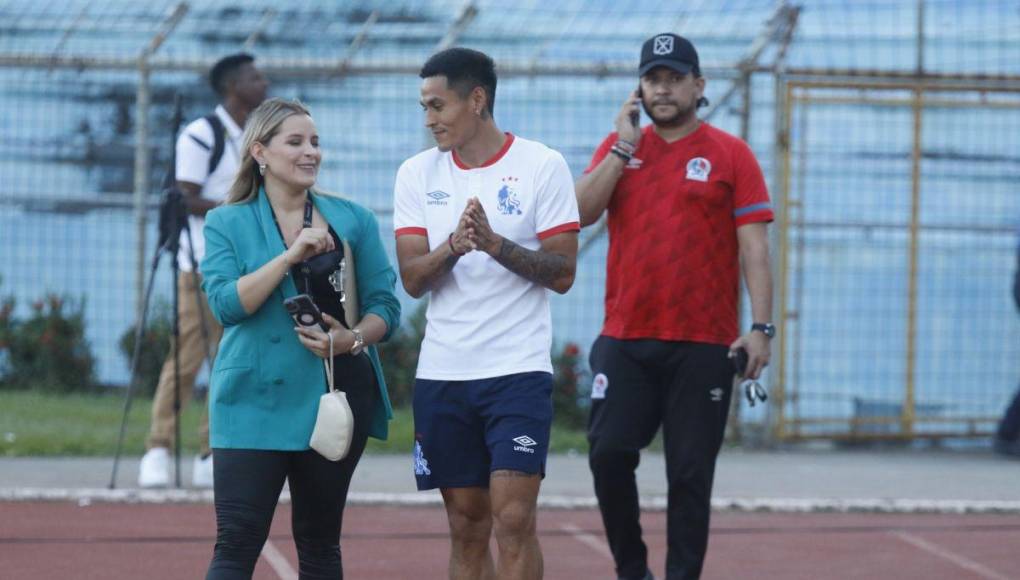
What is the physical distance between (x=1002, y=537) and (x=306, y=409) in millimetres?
4461

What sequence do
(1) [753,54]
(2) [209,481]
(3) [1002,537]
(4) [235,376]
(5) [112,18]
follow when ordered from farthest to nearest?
(5) [112,18], (1) [753,54], (2) [209,481], (3) [1002,537], (4) [235,376]

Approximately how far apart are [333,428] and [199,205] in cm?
391

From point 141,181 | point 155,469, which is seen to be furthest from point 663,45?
point 141,181

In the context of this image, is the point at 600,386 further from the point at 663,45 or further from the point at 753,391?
the point at 663,45

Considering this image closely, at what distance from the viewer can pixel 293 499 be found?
5555 millimetres

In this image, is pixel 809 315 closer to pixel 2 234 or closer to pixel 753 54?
pixel 753 54

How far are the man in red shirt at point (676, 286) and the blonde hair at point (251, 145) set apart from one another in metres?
1.45

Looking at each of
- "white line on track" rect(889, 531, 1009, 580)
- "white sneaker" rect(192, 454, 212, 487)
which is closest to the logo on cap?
"white line on track" rect(889, 531, 1009, 580)

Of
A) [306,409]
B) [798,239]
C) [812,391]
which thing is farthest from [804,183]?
[306,409]

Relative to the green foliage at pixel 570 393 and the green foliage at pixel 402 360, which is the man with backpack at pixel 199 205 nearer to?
the green foliage at pixel 402 360

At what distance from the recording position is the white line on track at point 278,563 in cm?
728

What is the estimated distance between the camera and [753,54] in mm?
11250

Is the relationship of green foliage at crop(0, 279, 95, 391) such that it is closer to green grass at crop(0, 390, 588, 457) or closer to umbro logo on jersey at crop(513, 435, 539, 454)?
green grass at crop(0, 390, 588, 457)

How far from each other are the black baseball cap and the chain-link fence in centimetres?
453
